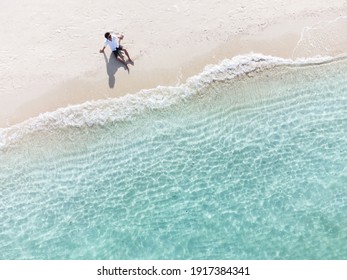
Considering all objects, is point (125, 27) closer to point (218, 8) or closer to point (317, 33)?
point (218, 8)

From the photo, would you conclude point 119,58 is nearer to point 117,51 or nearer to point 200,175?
point 117,51

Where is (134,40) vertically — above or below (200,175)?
above

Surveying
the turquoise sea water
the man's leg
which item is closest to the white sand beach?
the man's leg

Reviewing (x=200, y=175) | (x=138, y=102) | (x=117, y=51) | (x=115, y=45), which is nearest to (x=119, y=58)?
(x=117, y=51)

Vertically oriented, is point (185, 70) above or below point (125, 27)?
below
